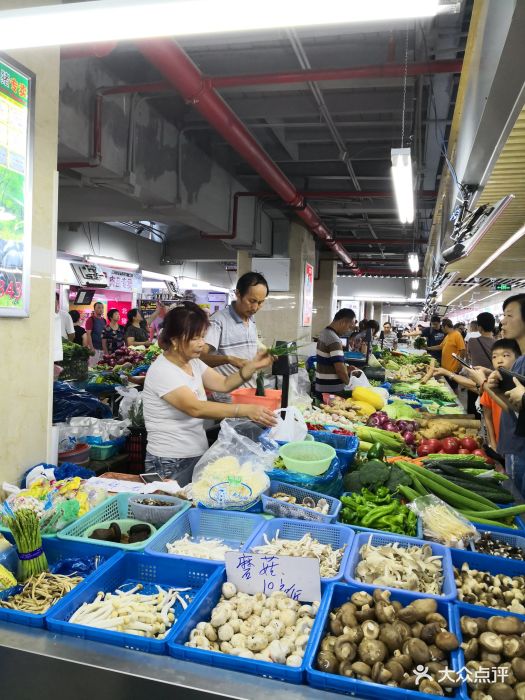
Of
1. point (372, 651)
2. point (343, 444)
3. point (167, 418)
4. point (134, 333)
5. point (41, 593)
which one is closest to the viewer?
point (372, 651)

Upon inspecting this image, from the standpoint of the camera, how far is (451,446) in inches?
163

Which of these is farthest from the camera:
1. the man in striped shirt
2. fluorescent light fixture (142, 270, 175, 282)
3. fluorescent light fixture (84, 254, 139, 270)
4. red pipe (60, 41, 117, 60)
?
fluorescent light fixture (142, 270, 175, 282)

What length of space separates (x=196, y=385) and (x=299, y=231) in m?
9.79

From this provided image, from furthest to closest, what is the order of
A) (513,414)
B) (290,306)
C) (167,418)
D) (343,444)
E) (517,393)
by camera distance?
1. (290,306)
2. (513,414)
3. (343,444)
4. (517,393)
5. (167,418)

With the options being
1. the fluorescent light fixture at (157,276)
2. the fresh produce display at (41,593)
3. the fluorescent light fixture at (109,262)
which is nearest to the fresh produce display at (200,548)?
the fresh produce display at (41,593)

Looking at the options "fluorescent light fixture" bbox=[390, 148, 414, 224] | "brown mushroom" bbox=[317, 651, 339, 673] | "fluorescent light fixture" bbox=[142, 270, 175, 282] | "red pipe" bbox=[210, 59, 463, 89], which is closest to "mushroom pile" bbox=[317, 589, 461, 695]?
"brown mushroom" bbox=[317, 651, 339, 673]

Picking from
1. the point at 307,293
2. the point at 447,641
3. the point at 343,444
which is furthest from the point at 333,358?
the point at 307,293

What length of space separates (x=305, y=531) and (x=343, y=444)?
1.32 meters

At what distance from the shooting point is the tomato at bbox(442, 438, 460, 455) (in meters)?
4.12

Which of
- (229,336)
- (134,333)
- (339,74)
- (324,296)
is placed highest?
(339,74)

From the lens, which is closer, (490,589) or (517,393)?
(490,589)

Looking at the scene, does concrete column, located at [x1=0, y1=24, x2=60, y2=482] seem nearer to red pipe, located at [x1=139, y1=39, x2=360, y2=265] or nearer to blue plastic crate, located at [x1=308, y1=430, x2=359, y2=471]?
red pipe, located at [x1=139, y1=39, x2=360, y2=265]

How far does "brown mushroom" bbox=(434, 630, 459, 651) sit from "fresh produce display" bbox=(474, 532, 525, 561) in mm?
768

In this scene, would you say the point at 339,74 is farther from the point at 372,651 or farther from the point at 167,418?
the point at 372,651
